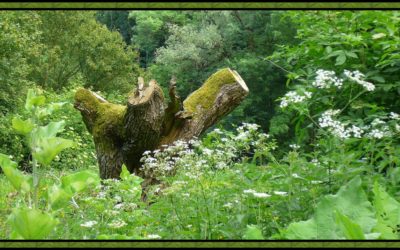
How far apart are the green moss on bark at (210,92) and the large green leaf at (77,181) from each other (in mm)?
2414

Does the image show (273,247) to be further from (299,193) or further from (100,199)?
(100,199)

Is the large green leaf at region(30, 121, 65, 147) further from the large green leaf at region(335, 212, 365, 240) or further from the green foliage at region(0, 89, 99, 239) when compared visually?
the large green leaf at region(335, 212, 365, 240)

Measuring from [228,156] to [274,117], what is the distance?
4278mm

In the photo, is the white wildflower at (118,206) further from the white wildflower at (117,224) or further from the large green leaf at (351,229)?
the large green leaf at (351,229)

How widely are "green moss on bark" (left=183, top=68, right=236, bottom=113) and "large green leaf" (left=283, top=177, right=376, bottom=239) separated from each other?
2.51m

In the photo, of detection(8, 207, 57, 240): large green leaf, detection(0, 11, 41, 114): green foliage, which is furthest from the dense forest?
detection(0, 11, 41, 114): green foliage

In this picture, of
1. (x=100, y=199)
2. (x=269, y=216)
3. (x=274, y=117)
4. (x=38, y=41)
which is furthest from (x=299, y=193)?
(x=38, y=41)

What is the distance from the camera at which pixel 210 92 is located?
13.5ft

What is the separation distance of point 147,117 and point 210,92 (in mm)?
753

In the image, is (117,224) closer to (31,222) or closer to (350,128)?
(31,222)

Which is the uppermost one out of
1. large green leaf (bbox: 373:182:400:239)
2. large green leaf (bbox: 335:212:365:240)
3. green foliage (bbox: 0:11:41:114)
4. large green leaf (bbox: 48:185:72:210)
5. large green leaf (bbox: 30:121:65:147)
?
green foliage (bbox: 0:11:41:114)

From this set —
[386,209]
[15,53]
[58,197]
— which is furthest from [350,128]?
[15,53]

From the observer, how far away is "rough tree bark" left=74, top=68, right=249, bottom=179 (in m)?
3.54

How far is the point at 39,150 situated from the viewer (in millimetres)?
1542
